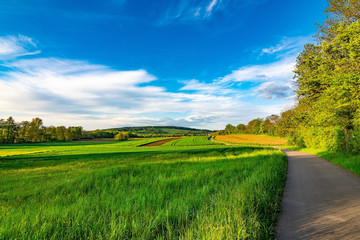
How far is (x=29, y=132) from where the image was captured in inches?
3194

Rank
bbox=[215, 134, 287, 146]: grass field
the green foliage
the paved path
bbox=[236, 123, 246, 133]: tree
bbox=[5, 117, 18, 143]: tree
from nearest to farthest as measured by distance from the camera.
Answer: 1. the paved path
2. the green foliage
3. bbox=[215, 134, 287, 146]: grass field
4. bbox=[5, 117, 18, 143]: tree
5. bbox=[236, 123, 246, 133]: tree

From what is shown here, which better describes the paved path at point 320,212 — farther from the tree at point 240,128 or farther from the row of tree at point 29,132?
the tree at point 240,128

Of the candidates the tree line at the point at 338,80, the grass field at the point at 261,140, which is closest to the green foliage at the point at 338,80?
the tree line at the point at 338,80

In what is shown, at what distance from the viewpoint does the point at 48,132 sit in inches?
3718

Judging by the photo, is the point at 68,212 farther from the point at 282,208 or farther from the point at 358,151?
the point at 358,151

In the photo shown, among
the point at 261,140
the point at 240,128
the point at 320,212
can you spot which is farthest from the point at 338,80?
the point at 240,128

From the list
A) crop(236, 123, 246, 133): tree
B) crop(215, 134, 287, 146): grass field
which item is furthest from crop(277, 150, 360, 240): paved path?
crop(236, 123, 246, 133): tree

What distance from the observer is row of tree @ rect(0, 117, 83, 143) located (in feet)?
249

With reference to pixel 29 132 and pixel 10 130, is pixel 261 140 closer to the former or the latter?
pixel 29 132

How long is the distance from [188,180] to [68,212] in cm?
485

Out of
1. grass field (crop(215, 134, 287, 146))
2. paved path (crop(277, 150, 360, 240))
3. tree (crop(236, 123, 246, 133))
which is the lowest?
grass field (crop(215, 134, 287, 146))

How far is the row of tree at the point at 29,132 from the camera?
75.9 metres

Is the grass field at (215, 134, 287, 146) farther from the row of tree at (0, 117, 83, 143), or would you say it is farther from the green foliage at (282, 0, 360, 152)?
the row of tree at (0, 117, 83, 143)

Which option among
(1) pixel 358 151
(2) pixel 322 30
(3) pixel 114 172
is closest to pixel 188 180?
(3) pixel 114 172
